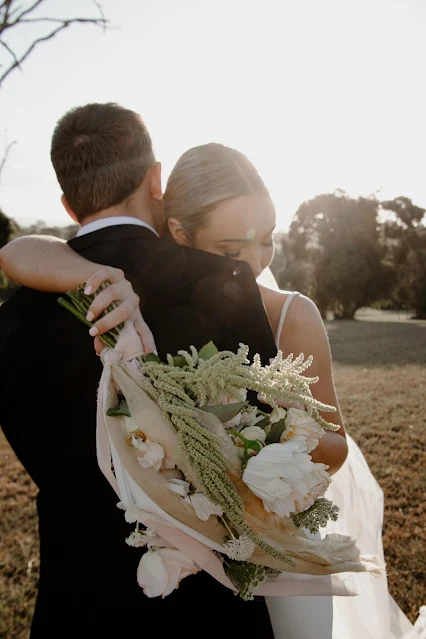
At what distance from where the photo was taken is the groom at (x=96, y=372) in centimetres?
146

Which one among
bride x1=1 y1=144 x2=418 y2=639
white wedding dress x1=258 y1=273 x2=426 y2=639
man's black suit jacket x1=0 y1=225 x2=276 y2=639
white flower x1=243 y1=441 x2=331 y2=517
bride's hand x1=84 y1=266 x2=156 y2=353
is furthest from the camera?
white wedding dress x1=258 y1=273 x2=426 y2=639

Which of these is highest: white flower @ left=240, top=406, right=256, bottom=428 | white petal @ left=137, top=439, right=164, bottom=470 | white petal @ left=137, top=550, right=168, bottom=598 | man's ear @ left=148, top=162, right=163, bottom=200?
man's ear @ left=148, top=162, right=163, bottom=200

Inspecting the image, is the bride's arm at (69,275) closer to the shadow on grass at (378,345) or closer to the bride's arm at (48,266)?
the bride's arm at (48,266)

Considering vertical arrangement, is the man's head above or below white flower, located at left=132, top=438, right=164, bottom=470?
above

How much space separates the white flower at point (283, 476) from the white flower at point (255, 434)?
0.05 metres

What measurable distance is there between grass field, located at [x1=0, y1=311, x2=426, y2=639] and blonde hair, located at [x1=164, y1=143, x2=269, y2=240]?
11.2 feet

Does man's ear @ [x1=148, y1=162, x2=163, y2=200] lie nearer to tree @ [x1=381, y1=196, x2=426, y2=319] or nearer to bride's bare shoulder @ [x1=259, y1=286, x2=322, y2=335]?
bride's bare shoulder @ [x1=259, y1=286, x2=322, y2=335]

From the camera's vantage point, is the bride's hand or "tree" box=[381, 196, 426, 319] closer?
the bride's hand

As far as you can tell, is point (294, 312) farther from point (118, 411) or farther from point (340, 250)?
point (340, 250)

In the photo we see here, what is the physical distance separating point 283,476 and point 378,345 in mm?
19019

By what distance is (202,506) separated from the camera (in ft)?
3.67

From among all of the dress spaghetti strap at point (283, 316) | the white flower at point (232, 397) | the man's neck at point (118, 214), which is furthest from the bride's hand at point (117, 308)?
the dress spaghetti strap at point (283, 316)

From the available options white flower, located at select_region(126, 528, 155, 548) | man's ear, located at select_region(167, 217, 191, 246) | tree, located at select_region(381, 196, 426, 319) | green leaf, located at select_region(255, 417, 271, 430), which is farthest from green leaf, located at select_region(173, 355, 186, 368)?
tree, located at select_region(381, 196, 426, 319)

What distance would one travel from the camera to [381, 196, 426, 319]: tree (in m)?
30.6
